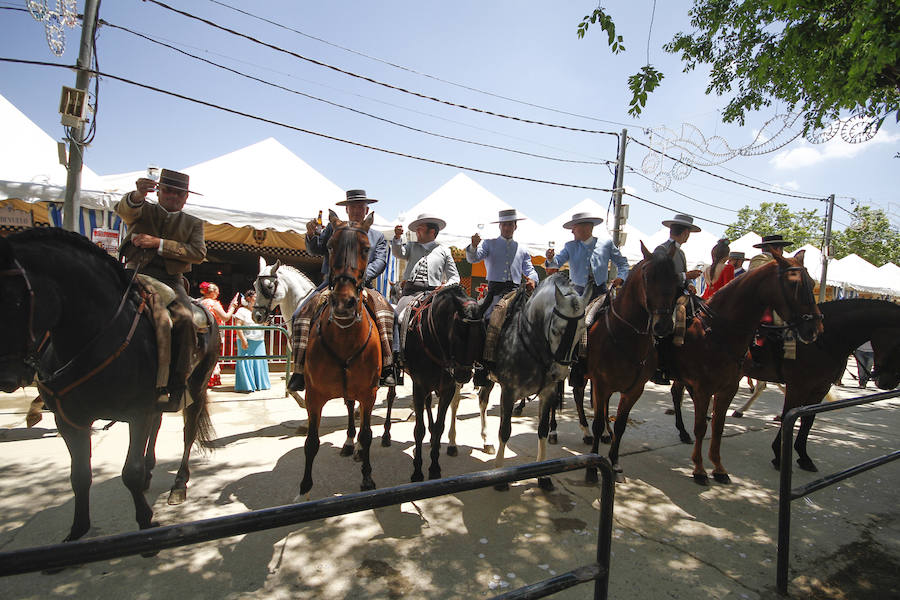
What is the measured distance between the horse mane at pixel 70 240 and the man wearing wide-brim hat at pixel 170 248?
0.23 m

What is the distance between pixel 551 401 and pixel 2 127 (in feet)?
39.9

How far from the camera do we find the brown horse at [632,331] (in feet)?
13.4

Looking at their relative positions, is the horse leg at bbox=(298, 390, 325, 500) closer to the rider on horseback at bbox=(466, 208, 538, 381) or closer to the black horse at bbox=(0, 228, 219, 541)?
the black horse at bbox=(0, 228, 219, 541)

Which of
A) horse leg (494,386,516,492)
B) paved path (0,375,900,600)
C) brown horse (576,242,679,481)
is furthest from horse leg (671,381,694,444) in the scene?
horse leg (494,386,516,492)

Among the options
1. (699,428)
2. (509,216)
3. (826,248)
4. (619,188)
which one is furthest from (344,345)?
(826,248)

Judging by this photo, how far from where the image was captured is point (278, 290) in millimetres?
5617

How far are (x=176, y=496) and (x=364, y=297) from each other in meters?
2.45

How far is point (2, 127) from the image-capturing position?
344 inches

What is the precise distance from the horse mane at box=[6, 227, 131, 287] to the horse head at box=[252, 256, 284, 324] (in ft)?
7.71

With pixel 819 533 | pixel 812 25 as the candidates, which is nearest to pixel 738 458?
pixel 819 533

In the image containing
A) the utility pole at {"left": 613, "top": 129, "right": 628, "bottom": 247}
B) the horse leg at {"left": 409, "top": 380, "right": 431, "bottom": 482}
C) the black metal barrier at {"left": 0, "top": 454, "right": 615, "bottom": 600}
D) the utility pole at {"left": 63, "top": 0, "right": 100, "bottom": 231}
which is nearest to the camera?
the black metal barrier at {"left": 0, "top": 454, "right": 615, "bottom": 600}

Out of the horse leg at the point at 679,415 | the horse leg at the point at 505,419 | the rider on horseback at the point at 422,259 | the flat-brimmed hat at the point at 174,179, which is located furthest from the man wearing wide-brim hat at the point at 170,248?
the horse leg at the point at 679,415

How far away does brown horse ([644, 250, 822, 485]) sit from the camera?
447 cm

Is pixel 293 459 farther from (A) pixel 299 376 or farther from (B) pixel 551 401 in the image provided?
(B) pixel 551 401
